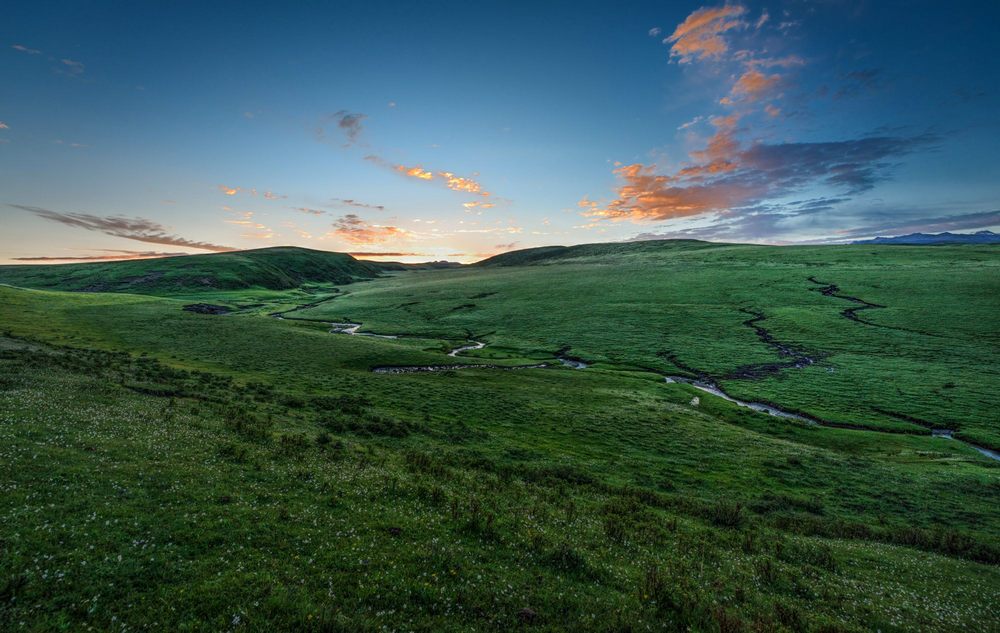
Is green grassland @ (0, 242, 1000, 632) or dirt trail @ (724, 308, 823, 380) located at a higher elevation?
green grassland @ (0, 242, 1000, 632)

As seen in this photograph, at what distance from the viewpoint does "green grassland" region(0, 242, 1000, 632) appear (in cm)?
1125

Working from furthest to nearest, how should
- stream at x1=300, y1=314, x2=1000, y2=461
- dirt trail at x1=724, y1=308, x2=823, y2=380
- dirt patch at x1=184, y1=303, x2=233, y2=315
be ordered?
dirt patch at x1=184, y1=303, x2=233, y2=315
dirt trail at x1=724, y1=308, x2=823, y2=380
stream at x1=300, y1=314, x2=1000, y2=461

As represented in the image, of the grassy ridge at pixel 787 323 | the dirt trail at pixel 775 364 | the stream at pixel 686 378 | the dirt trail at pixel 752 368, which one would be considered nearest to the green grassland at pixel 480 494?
the grassy ridge at pixel 787 323

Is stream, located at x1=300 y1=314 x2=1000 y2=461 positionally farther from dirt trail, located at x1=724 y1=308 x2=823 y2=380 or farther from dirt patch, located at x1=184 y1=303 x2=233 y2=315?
dirt patch, located at x1=184 y1=303 x2=233 y2=315

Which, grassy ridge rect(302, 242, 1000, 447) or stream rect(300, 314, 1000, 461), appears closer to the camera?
stream rect(300, 314, 1000, 461)

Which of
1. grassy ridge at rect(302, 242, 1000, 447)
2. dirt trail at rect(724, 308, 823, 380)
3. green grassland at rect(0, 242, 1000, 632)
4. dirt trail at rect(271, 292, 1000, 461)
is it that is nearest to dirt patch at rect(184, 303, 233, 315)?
grassy ridge at rect(302, 242, 1000, 447)

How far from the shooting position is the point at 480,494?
19750 millimetres

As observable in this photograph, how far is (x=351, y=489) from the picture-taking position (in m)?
17.9

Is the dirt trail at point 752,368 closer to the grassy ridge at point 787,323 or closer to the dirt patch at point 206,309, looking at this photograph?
the grassy ridge at point 787,323

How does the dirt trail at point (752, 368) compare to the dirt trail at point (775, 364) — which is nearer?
the dirt trail at point (752, 368)

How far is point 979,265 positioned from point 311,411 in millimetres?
171607

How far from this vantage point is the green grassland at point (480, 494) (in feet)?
36.9

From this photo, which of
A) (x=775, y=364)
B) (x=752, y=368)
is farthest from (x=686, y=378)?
(x=775, y=364)

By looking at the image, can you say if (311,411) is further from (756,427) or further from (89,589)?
(756,427)
